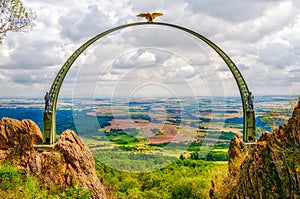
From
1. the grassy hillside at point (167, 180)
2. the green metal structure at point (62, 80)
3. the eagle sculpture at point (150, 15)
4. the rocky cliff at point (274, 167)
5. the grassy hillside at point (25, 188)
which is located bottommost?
the grassy hillside at point (167, 180)

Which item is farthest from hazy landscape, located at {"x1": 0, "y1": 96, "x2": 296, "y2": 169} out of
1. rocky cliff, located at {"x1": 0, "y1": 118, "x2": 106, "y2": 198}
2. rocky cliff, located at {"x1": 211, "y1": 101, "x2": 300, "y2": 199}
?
rocky cliff, located at {"x1": 211, "y1": 101, "x2": 300, "y2": 199}

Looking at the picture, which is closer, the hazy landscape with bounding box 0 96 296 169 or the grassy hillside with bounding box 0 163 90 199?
the grassy hillside with bounding box 0 163 90 199

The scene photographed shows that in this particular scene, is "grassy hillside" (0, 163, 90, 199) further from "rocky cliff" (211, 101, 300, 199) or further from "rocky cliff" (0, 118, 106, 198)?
"rocky cliff" (211, 101, 300, 199)

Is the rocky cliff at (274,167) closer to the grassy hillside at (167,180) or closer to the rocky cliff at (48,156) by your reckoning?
the grassy hillside at (167,180)

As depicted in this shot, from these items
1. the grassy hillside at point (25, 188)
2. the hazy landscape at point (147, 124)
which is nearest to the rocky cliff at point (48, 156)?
the grassy hillside at point (25, 188)

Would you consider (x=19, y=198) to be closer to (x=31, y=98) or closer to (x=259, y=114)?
(x=31, y=98)

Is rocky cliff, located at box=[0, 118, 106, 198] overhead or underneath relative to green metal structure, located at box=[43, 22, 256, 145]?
underneath

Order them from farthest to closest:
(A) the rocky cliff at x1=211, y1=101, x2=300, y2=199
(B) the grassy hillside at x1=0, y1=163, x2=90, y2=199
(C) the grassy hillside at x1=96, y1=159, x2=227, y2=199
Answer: (C) the grassy hillside at x1=96, y1=159, x2=227, y2=199
(B) the grassy hillside at x1=0, y1=163, x2=90, y2=199
(A) the rocky cliff at x1=211, y1=101, x2=300, y2=199
